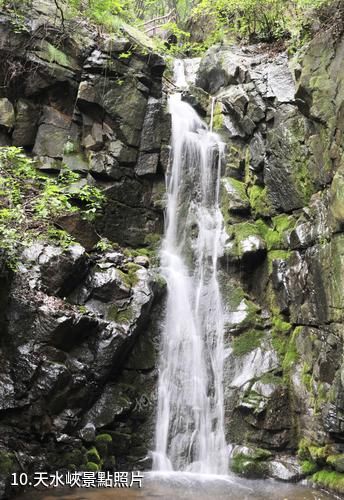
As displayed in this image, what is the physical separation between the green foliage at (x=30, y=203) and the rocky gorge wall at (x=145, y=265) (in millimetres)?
362

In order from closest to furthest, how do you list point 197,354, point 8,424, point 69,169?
point 8,424, point 197,354, point 69,169

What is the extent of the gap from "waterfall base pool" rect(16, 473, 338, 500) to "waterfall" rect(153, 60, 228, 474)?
584mm

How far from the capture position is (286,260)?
34.3ft

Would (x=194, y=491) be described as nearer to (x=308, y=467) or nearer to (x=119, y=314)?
(x=308, y=467)

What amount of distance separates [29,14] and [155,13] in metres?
19.1

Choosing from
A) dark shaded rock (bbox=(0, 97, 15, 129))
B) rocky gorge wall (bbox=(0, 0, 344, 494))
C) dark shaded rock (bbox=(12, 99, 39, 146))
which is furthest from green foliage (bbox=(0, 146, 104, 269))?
dark shaded rock (bbox=(0, 97, 15, 129))

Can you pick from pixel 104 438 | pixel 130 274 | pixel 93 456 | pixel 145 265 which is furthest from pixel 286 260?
pixel 93 456

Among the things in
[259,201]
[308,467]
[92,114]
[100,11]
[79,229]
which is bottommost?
[308,467]

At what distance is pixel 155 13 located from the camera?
29000 mm

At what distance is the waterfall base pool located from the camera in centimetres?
691

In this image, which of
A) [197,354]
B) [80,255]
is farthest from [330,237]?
[80,255]

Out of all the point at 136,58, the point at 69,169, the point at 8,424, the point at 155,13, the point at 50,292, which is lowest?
the point at 8,424

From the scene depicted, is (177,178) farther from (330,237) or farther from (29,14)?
(29,14)

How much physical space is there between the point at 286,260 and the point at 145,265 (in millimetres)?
3427
